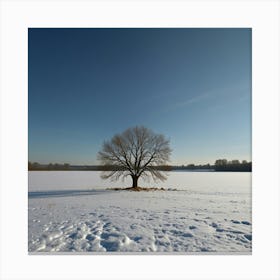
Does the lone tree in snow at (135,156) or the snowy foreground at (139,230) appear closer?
the snowy foreground at (139,230)

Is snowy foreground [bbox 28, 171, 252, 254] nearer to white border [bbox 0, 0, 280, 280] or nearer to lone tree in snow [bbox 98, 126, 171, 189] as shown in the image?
white border [bbox 0, 0, 280, 280]

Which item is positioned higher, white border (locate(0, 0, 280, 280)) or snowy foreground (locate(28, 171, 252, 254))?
white border (locate(0, 0, 280, 280))

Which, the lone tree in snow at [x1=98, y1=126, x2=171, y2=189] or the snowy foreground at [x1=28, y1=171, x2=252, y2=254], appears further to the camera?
the lone tree in snow at [x1=98, y1=126, x2=171, y2=189]

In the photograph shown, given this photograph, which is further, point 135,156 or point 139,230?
point 135,156

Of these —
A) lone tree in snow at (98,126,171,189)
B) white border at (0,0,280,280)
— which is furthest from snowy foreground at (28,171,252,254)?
lone tree in snow at (98,126,171,189)
